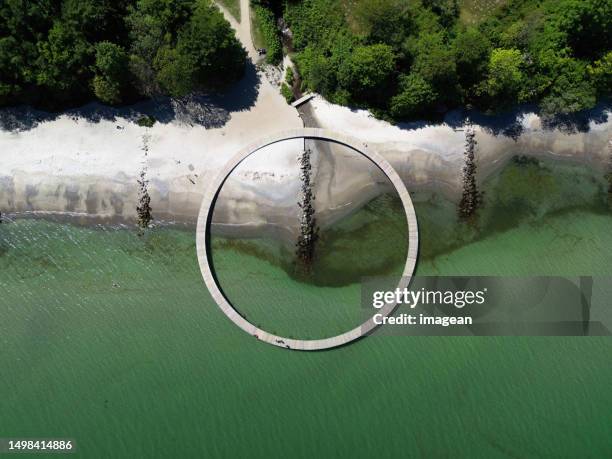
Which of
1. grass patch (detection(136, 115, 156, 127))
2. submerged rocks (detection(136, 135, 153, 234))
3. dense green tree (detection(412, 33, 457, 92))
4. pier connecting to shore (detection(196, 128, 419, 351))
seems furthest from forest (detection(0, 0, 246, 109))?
dense green tree (detection(412, 33, 457, 92))

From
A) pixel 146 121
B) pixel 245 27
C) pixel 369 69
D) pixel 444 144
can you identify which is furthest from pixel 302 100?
pixel 146 121

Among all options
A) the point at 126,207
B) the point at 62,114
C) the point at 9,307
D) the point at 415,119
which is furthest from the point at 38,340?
the point at 415,119

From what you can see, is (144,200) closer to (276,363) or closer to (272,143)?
(272,143)

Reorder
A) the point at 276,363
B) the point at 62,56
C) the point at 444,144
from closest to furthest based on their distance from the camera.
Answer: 1. the point at 62,56
2. the point at 276,363
3. the point at 444,144

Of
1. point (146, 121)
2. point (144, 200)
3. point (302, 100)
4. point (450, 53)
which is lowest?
point (144, 200)

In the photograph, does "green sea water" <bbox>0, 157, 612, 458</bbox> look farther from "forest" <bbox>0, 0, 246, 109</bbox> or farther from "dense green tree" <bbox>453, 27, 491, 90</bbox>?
"forest" <bbox>0, 0, 246, 109</bbox>

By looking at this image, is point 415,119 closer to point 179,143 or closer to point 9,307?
point 179,143

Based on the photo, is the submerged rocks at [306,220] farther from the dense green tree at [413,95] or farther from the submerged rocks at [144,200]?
the submerged rocks at [144,200]
